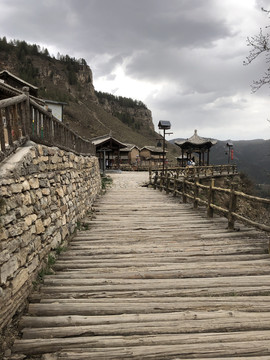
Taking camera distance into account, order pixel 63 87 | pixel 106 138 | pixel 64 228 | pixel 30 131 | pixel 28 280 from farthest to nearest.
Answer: pixel 63 87, pixel 106 138, pixel 64 228, pixel 30 131, pixel 28 280

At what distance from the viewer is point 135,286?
3271 millimetres

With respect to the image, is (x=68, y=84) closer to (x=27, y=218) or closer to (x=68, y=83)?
(x=68, y=83)

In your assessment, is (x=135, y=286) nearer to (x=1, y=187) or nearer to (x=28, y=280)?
(x=28, y=280)

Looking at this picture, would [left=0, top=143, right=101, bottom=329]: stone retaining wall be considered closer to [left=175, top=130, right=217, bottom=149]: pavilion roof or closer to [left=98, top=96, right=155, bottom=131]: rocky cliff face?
[left=175, top=130, right=217, bottom=149]: pavilion roof

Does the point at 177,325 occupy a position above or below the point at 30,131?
below

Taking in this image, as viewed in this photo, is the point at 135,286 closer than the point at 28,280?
No

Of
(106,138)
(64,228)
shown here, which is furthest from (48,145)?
(106,138)

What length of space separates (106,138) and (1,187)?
24088 mm

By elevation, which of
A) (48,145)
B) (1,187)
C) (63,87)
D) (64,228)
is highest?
(63,87)

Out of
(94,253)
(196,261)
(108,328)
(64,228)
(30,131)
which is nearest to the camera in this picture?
(108,328)

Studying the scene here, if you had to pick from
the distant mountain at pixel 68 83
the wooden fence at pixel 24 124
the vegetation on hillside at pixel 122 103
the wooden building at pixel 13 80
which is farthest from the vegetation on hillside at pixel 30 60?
the wooden fence at pixel 24 124

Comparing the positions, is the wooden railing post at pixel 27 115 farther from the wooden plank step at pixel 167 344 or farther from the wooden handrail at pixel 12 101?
the wooden plank step at pixel 167 344

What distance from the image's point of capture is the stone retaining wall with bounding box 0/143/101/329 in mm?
2545

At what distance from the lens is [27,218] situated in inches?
125
